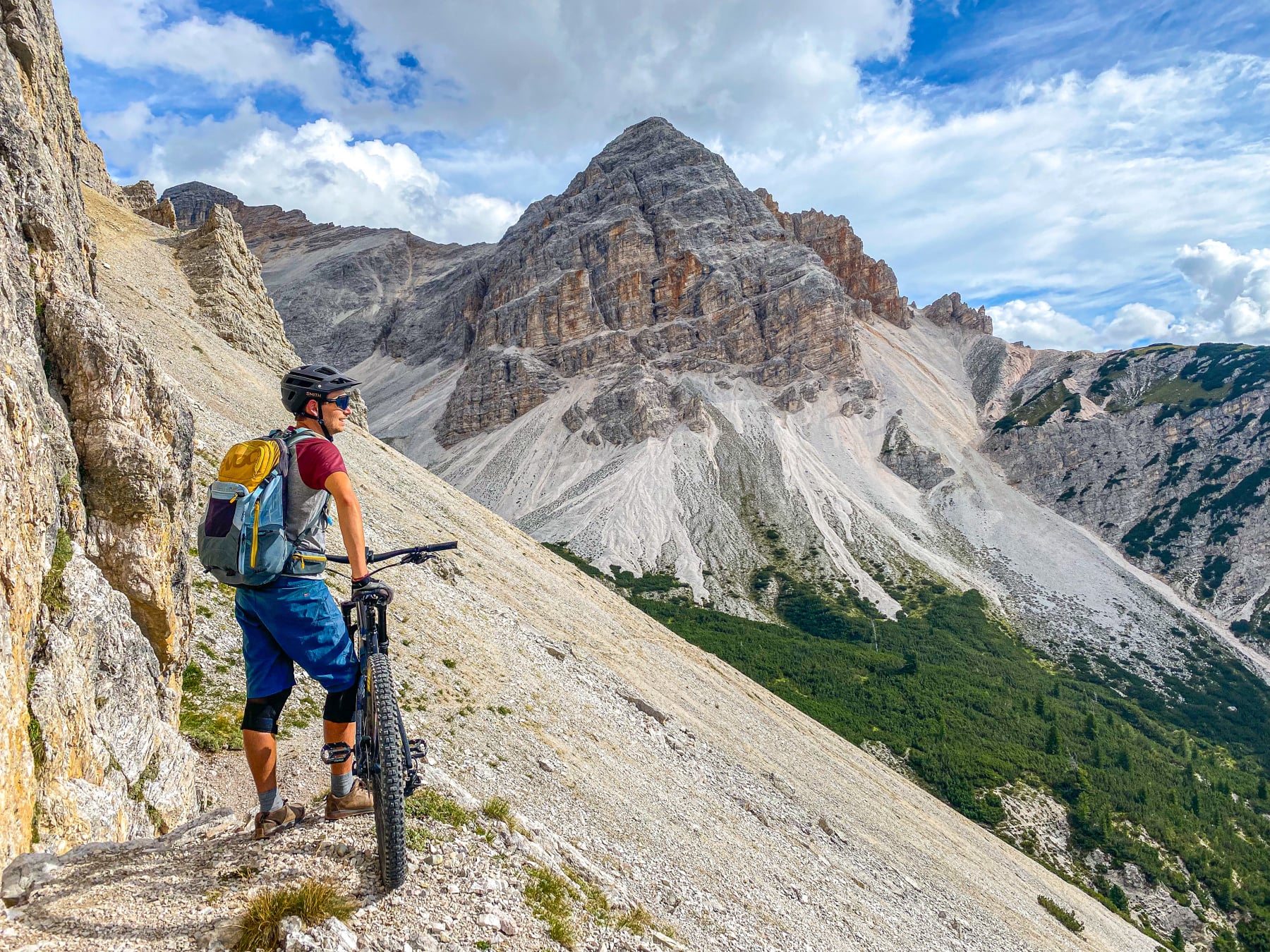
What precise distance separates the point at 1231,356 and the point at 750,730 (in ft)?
585

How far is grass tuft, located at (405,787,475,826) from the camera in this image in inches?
283

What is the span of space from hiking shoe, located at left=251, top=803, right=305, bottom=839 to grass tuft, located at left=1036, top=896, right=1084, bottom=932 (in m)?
38.7

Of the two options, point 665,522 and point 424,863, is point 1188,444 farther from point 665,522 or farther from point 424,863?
point 424,863

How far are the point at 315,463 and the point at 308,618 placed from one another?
136 centimetres

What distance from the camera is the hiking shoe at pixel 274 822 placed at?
6.08 metres

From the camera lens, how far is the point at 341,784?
621 centimetres

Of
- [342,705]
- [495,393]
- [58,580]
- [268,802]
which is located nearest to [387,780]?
[342,705]

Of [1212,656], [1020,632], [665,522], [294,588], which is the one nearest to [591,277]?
[665,522]

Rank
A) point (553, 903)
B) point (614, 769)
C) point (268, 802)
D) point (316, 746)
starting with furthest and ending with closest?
1. point (614, 769)
2. point (316, 746)
3. point (553, 903)
4. point (268, 802)

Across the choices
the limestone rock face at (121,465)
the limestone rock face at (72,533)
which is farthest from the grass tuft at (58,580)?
the limestone rock face at (121,465)

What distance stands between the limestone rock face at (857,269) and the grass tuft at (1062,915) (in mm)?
182673

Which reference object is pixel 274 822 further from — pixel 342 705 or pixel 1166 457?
pixel 1166 457

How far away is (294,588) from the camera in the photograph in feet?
19.2

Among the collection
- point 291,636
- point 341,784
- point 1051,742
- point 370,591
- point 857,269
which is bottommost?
point 1051,742
